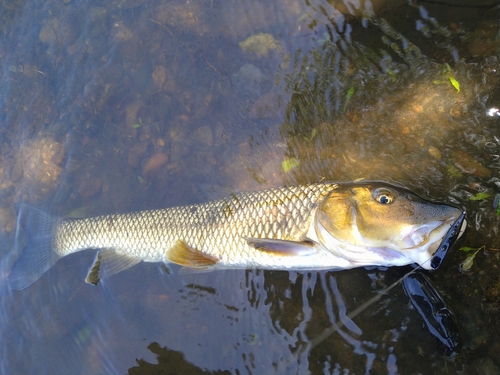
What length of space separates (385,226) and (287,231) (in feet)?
2.50

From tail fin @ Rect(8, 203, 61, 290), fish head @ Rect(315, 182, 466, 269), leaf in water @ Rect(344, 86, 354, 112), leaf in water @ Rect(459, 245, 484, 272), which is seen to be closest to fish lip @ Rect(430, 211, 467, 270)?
fish head @ Rect(315, 182, 466, 269)

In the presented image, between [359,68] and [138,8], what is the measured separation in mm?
2919

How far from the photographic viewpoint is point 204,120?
4195 millimetres

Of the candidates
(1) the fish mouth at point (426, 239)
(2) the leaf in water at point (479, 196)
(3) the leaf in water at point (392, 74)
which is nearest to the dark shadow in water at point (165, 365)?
(1) the fish mouth at point (426, 239)

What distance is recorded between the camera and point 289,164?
3.68 m

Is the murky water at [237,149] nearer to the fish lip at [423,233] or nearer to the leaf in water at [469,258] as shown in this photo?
the leaf in water at [469,258]

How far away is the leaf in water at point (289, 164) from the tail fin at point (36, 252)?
2637 millimetres

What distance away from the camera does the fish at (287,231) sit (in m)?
2.57

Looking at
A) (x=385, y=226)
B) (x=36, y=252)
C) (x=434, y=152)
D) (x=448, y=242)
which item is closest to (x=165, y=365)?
(x=36, y=252)

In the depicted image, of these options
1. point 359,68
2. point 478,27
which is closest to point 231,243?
point 359,68

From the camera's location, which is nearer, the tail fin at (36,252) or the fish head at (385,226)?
the fish head at (385,226)

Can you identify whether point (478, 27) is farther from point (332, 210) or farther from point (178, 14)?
point (178, 14)

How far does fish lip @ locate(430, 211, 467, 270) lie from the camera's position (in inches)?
107

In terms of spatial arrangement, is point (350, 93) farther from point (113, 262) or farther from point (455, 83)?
point (113, 262)
